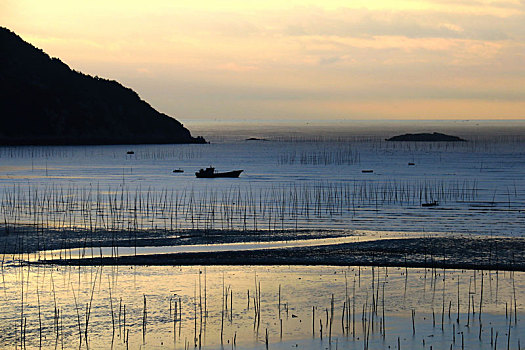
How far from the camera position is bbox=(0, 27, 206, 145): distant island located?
13300cm

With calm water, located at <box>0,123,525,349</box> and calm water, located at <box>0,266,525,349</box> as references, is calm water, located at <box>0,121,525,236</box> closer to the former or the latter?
calm water, located at <box>0,123,525,349</box>

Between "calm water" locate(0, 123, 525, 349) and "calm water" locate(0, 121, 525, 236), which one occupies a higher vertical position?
"calm water" locate(0, 121, 525, 236)

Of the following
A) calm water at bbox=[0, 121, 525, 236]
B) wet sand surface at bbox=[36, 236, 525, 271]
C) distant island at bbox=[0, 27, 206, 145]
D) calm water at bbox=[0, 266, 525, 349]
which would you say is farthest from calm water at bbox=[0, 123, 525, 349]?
distant island at bbox=[0, 27, 206, 145]

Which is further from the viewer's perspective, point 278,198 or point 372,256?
point 278,198

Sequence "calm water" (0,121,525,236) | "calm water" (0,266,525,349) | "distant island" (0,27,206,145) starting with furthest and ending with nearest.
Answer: "distant island" (0,27,206,145) < "calm water" (0,121,525,236) < "calm water" (0,266,525,349)

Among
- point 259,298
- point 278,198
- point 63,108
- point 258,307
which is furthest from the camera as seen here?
point 63,108

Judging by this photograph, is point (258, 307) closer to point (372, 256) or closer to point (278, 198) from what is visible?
point (372, 256)

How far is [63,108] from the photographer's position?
139 m

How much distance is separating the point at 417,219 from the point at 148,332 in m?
18.4

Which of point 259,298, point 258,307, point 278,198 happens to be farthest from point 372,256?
point 278,198

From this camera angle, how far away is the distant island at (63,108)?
436 ft

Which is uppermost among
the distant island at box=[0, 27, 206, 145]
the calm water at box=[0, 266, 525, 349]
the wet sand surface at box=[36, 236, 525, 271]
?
the distant island at box=[0, 27, 206, 145]

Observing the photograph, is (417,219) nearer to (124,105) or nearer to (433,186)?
(433,186)

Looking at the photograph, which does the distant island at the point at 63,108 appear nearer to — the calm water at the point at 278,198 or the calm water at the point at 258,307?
the calm water at the point at 278,198
